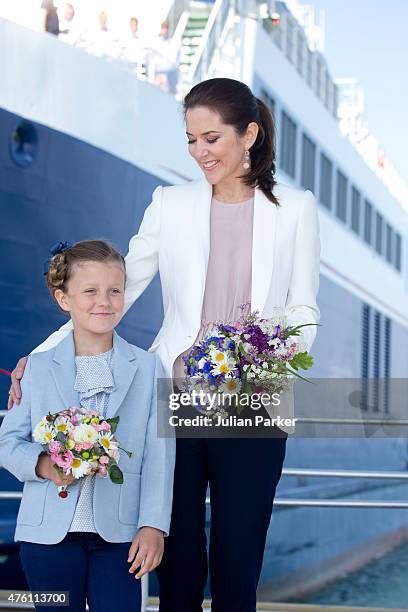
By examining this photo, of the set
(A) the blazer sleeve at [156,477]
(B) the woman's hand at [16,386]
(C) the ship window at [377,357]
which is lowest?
(A) the blazer sleeve at [156,477]

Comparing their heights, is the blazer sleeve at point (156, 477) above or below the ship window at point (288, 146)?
below

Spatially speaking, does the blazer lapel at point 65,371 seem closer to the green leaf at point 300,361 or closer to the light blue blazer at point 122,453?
the light blue blazer at point 122,453

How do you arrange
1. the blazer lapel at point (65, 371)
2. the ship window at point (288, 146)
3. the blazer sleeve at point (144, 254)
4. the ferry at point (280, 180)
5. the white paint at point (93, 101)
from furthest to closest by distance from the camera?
1. the ship window at point (288, 146)
2. the white paint at point (93, 101)
3. the ferry at point (280, 180)
4. the blazer sleeve at point (144, 254)
5. the blazer lapel at point (65, 371)

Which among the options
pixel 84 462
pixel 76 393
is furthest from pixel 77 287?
pixel 84 462

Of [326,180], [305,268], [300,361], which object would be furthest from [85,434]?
[326,180]

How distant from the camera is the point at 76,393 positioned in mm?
2266

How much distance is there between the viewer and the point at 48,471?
2121 millimetres

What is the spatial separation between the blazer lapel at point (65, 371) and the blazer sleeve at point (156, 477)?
19 centimetres

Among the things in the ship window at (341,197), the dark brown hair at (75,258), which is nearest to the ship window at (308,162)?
the ship window at (341,197)

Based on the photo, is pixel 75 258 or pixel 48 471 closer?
pixel 48 471

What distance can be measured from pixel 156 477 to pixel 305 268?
62cm

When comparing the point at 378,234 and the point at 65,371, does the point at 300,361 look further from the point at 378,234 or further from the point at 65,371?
the point at 378,234

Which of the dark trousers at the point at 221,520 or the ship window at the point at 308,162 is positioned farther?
the ship window at the point at 308,162

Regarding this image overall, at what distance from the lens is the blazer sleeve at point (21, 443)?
2137 millimetres
